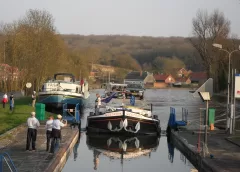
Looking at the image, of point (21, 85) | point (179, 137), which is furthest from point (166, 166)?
point (21, 85)

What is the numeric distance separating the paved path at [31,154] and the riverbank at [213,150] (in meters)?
5.85

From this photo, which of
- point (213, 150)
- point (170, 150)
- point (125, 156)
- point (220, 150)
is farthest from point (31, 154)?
point (170, 150)

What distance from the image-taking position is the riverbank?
641 inches

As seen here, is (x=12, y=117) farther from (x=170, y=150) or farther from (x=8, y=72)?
(x=8, y=72)

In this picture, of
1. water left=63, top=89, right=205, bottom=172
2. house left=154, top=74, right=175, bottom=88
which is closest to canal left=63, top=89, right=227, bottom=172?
water left=63, top=89, right=205, bottom=172

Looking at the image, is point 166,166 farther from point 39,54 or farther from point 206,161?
point 39,54

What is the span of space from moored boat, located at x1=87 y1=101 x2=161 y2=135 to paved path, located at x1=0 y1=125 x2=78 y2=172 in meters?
→ 3.64

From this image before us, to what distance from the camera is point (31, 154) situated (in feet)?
58.9

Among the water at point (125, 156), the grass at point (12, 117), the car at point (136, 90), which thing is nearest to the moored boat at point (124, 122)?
the water at point (125, 156)

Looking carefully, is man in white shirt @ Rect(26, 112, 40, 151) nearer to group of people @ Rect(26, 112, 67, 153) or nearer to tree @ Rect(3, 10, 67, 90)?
group of people @ Rect(26, 112, 67, 153)

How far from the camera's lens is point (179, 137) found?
24.7 metres

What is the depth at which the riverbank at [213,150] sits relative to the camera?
16.3m

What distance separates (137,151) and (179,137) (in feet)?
9.17

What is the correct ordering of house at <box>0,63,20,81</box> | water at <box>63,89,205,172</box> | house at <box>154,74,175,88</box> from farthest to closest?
house at <box>154,74,175,88</box>
house at <box>0,63,20,81</box>
water at <box>63,89,205,172</box>
